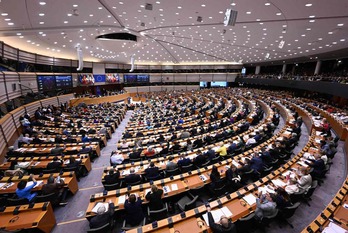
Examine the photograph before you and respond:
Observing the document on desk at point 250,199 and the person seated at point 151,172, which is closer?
the document on desk at point 250,199

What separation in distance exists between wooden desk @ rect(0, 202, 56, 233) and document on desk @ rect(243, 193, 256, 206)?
5.83m

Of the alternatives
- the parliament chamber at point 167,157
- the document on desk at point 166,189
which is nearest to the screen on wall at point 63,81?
the parliament chamber at point 167,157

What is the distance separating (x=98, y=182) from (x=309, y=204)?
27.0 feet

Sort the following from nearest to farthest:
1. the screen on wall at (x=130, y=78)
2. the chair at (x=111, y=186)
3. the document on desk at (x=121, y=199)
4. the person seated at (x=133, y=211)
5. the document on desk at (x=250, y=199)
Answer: the person seated at (x=133, y=211)
the document on desk at (x=250, y=199)
the document on desk at (x=121, y=199)
the chair at (x=111, y=186)
the screen on wall at (x=130, y=78)

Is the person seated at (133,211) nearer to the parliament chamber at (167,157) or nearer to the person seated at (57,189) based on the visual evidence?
the parliament chamber at (167,157)

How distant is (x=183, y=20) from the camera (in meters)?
11.0

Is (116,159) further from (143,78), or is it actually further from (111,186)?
(143,78)

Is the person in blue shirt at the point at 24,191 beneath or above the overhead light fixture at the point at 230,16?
beneath

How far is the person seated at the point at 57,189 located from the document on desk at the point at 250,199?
6.16m

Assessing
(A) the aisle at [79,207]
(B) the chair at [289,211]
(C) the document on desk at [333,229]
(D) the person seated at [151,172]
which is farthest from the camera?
(D) the person seated at [151,172]

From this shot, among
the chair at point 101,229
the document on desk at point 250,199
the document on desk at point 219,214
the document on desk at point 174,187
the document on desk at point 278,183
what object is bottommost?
the chair at point 101,229

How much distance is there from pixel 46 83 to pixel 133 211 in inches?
911

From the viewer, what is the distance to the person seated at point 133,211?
468cm

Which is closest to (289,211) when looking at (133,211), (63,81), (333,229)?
(333,229)
